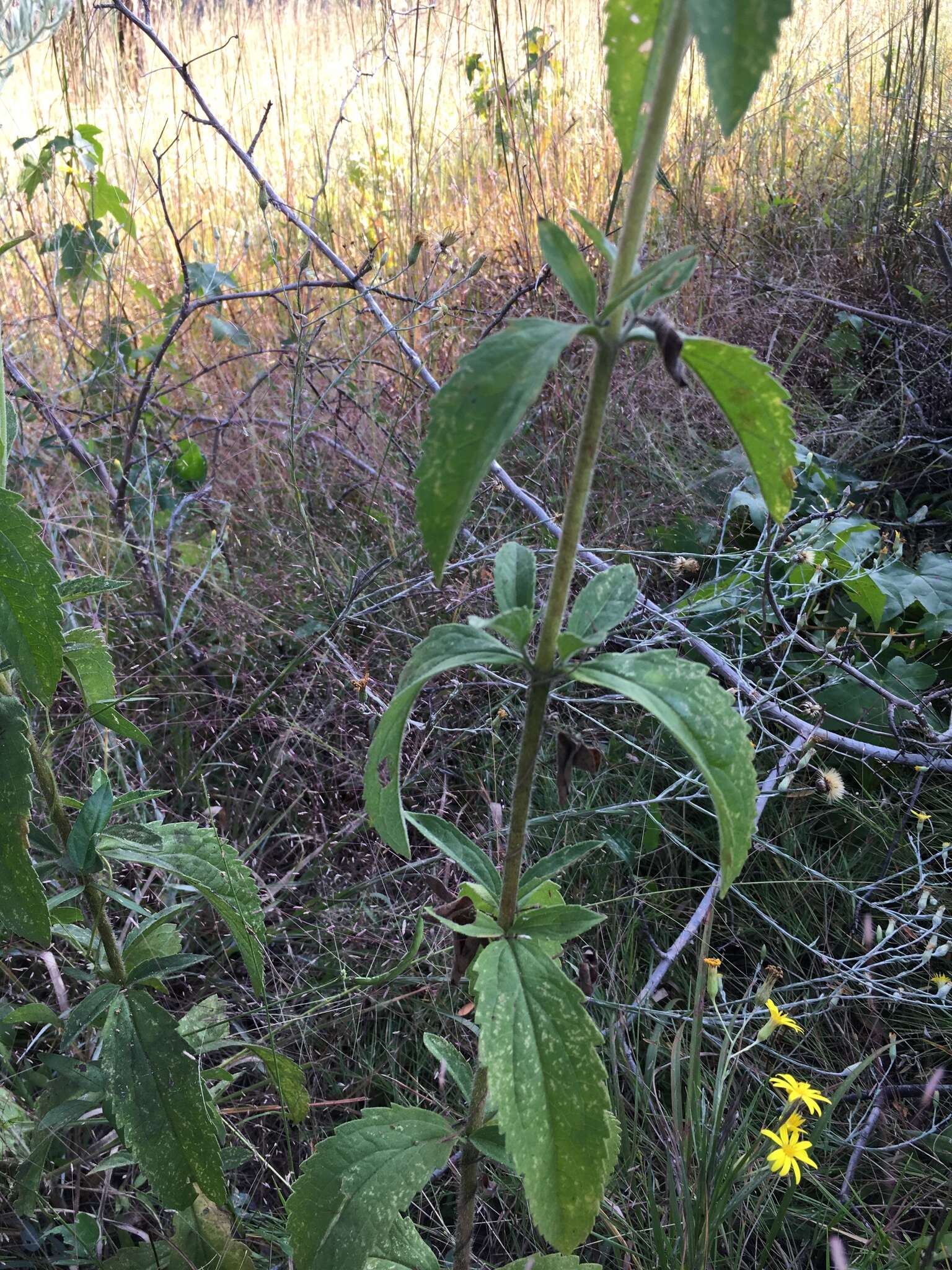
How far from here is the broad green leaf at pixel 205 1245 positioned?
1152 mm

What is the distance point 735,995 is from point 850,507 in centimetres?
124

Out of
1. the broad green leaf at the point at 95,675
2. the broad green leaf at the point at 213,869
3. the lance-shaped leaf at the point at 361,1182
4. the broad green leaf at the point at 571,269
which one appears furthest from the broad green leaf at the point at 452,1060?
the broad green leaf at the point at 571,269

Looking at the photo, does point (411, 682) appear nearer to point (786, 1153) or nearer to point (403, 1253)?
point (403, 1253)

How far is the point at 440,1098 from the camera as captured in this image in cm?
145

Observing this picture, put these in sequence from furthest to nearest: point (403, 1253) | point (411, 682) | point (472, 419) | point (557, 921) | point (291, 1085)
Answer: point (291, 1085) < point (403, 1253) < point (557, 921) < point (411, 682) < point (472, 419)

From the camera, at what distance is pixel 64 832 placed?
1.13 meters

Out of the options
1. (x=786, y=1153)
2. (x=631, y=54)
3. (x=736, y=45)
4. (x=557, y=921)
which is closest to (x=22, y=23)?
(x=631, y=54)

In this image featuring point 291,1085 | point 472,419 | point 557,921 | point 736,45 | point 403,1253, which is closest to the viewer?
point 736,45

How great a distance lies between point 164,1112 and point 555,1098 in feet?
1.64

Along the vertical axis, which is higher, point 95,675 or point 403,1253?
point 95,675

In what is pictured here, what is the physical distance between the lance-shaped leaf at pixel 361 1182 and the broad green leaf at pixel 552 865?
0.26m

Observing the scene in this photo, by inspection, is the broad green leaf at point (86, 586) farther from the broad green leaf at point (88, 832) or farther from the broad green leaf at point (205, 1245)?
the broad green leaf at point (205, 1245)

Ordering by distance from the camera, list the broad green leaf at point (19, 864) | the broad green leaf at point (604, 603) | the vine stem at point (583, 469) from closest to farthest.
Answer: the vine stem at point (583, 469) → the broad green leaf at point (604, 603) → the broad green leaf at point (19, 864)

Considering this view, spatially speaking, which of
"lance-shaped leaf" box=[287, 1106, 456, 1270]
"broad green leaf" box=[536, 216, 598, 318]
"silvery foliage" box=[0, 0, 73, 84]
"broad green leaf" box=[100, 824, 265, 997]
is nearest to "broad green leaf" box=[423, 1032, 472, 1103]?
"lance-shaped leaf" box=[287, 1106, 456, 1270]
